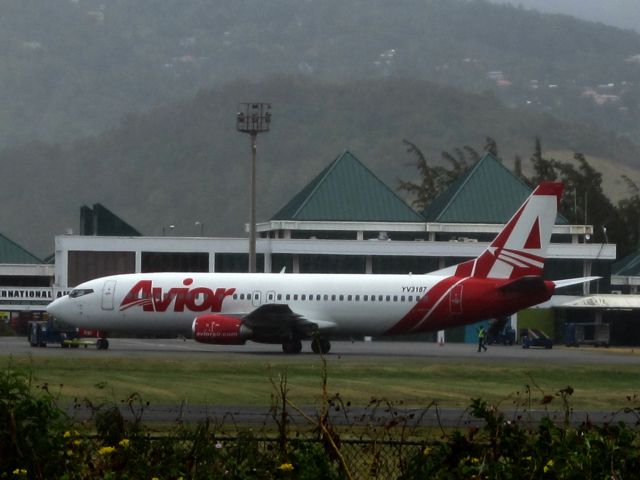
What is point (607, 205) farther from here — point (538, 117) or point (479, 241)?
point (479, 241)

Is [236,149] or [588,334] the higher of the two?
[236,149]

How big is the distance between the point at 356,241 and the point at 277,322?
30346mm

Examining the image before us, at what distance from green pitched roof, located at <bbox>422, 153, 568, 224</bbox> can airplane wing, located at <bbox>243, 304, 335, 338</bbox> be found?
3677cm

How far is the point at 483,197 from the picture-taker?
9281cm

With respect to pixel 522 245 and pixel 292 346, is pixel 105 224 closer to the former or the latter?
pixel 292 346

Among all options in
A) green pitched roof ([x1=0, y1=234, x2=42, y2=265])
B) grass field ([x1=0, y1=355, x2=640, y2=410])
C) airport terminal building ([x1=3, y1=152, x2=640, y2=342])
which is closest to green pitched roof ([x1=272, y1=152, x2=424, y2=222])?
airport terminal building ([x1=3, y1=152, x2=640, y2=342])

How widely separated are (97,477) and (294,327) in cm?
4068

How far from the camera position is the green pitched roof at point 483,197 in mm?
91250

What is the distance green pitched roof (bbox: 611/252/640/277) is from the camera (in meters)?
103

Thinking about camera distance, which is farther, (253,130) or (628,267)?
(628,267)

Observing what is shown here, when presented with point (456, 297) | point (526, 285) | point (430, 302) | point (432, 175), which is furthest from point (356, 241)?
point (432, 175)

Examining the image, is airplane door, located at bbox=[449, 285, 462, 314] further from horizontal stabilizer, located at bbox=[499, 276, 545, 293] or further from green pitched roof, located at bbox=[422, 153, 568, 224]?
green pitched roof, located at bbox=[422, 153, 568, 224]

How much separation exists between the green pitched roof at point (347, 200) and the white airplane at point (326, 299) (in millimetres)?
32844

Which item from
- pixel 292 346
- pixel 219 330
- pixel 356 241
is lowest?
pixel 292 346
